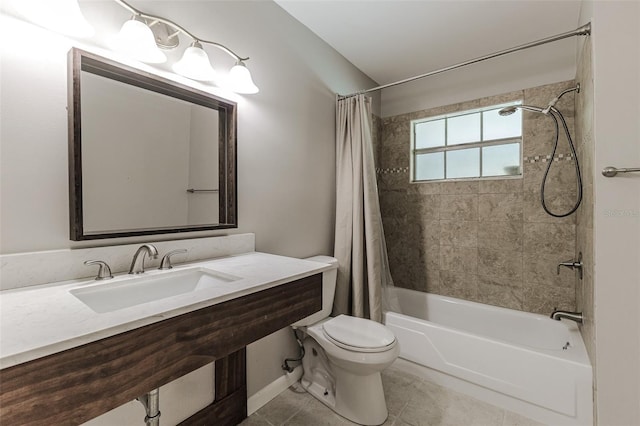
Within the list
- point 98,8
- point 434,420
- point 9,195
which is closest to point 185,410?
point 9,195

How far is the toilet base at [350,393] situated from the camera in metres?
1.57

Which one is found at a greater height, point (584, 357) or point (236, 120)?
point (236, 120)

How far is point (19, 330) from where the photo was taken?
63 cm

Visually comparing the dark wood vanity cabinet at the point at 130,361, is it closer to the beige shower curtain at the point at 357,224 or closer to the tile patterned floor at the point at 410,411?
the tile patterned floor at the point at 410,411

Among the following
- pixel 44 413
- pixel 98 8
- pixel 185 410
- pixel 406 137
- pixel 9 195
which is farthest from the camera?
pixel 406 137

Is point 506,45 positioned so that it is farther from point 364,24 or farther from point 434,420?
point 434,420

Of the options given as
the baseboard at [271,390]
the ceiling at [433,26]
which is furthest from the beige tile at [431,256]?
the ceiling at [433,26]

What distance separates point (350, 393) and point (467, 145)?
7.31ft

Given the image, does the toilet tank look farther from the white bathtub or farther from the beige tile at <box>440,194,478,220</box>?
the beige tile at <box>440,194,478,220</box>

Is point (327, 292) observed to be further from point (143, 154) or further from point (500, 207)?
point (500, 207)

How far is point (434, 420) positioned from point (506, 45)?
268cm

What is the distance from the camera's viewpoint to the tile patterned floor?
5.23ft

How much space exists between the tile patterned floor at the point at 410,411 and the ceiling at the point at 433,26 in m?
2.45

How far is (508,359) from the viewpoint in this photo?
171cm
